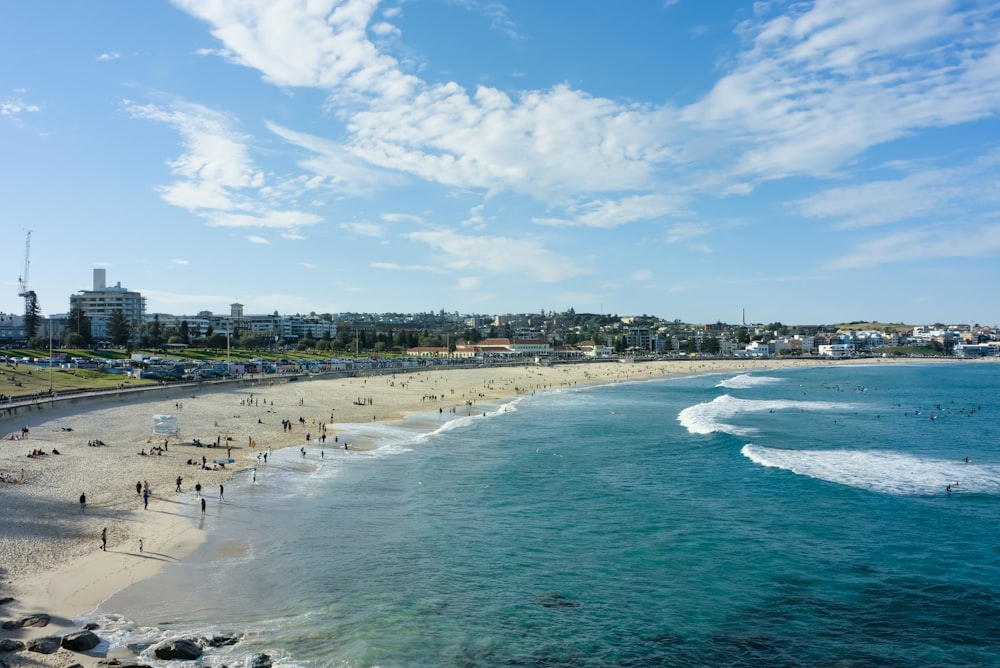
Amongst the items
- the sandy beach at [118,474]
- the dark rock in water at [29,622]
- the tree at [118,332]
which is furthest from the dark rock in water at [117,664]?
the tree at [118,332]

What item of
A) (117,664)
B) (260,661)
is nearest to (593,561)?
(260,661)

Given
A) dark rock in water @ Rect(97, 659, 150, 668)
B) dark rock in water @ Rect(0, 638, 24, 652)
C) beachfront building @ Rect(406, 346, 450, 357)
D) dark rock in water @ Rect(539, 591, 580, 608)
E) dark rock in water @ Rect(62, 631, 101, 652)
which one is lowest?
dark rock in water @ Rect(539, 591, 580, 608)

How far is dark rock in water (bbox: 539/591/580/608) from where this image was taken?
56.0 ft

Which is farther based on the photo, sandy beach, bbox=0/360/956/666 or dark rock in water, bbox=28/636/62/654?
sandy beach, bbox=0/360/956/666

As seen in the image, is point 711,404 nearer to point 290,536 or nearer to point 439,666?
point 290,536

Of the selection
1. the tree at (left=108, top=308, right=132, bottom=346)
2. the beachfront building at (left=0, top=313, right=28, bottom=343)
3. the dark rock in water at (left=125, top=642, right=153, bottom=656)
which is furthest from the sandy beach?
the beachfront building at (left=0, top=313, right=28, bottom=343)

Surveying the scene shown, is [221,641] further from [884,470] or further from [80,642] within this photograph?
[884,470]

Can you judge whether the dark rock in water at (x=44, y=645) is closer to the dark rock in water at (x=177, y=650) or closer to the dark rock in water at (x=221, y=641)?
the dark rock in water at (x=177, y=650)

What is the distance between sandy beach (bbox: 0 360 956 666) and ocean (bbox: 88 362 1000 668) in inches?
49.0

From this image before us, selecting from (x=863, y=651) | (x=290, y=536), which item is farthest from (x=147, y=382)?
(x=863, y=651)

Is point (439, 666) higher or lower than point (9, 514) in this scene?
lower

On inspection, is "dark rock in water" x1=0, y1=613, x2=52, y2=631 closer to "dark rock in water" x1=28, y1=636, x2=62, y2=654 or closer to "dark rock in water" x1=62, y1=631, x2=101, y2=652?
"dark rock in water" x1=28, y1=636, x2=62, y2=654

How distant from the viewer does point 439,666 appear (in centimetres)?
1387

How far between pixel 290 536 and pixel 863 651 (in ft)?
55.4
